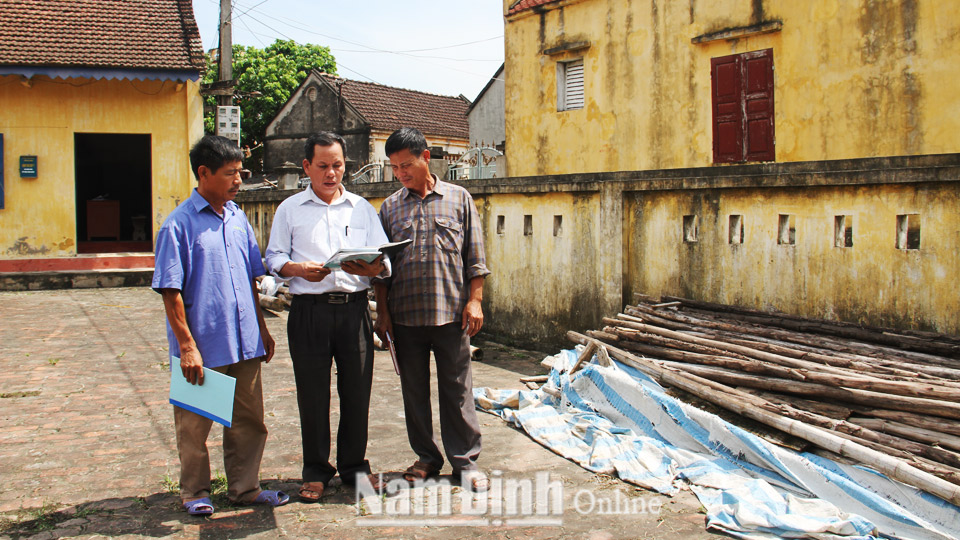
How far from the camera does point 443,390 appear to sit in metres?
4.17

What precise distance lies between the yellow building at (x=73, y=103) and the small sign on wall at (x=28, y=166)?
0.02 m

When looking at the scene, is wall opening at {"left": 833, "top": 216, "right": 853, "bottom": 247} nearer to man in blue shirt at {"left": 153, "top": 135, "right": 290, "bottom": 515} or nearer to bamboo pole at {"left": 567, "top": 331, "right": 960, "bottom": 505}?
bamboo pole at {"left": 567, "top": 331, "right": 960, "bottom": 505}

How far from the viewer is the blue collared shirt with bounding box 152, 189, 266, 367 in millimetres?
3525

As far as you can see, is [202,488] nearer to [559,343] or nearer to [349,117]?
[559,343]

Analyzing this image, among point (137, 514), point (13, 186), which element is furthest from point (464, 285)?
point (13, 186)

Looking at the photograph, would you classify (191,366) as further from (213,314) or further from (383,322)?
(383,322)

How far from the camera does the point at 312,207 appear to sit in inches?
156

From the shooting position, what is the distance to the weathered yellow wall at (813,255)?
502 centimetres

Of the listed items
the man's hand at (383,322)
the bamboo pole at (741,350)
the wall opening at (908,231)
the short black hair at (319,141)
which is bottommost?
the bamboo pole at (741,350)

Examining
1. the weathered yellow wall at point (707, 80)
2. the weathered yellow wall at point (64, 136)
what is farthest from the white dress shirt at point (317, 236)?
the weathered yellow wall at point (64, 136)

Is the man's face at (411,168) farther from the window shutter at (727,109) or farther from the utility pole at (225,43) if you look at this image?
the utility pole at (225,43)

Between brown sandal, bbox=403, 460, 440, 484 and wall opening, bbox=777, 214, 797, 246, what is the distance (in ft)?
10.7

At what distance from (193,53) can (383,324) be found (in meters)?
12.3

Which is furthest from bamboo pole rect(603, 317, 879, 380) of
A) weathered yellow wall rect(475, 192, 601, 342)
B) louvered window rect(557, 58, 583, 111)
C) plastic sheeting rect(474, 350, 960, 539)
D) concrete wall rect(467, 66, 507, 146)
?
concrete wall rect(467, 66, 507, 146)
